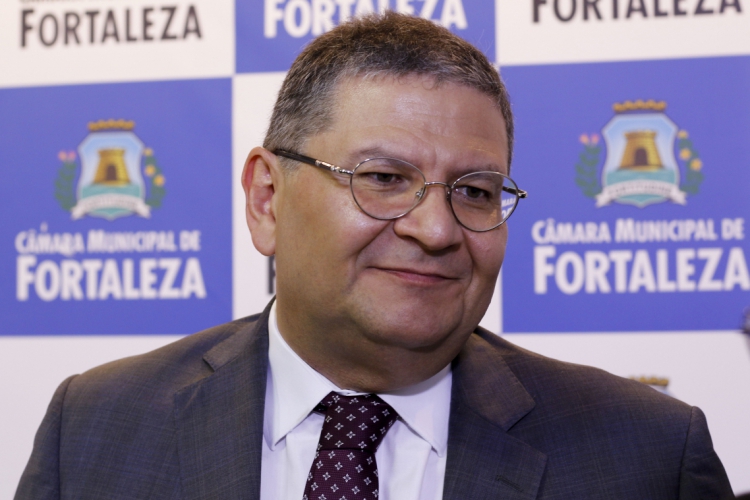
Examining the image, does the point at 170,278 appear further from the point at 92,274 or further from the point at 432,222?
the point at 432,222

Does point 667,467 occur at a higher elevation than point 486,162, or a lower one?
lower

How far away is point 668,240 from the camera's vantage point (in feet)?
Answer: 7.94

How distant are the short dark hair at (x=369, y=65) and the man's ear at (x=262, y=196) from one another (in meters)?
0.04

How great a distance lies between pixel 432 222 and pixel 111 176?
5.41 ft

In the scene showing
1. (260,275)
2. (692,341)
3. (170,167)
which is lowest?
(692,341)

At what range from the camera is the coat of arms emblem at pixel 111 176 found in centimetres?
271

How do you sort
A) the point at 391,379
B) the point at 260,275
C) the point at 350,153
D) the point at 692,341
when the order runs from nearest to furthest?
the point at 350,153, the point at 391,379, the point at 692,341, the point at 260,275

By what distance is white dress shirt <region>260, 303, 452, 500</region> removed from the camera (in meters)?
1.63

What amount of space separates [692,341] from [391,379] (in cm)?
123

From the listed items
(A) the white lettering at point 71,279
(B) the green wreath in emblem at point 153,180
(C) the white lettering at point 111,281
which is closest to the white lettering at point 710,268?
(B) the green wreath in emblem at point 153,180

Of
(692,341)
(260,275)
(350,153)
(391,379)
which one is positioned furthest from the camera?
(260,275)

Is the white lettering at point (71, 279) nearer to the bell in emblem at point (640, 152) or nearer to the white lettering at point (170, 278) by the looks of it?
the white lettering at point (170, 278)

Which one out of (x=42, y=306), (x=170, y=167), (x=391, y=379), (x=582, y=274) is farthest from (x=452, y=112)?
(x=42, y=306)

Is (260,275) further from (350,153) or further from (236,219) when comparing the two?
(350,153)
